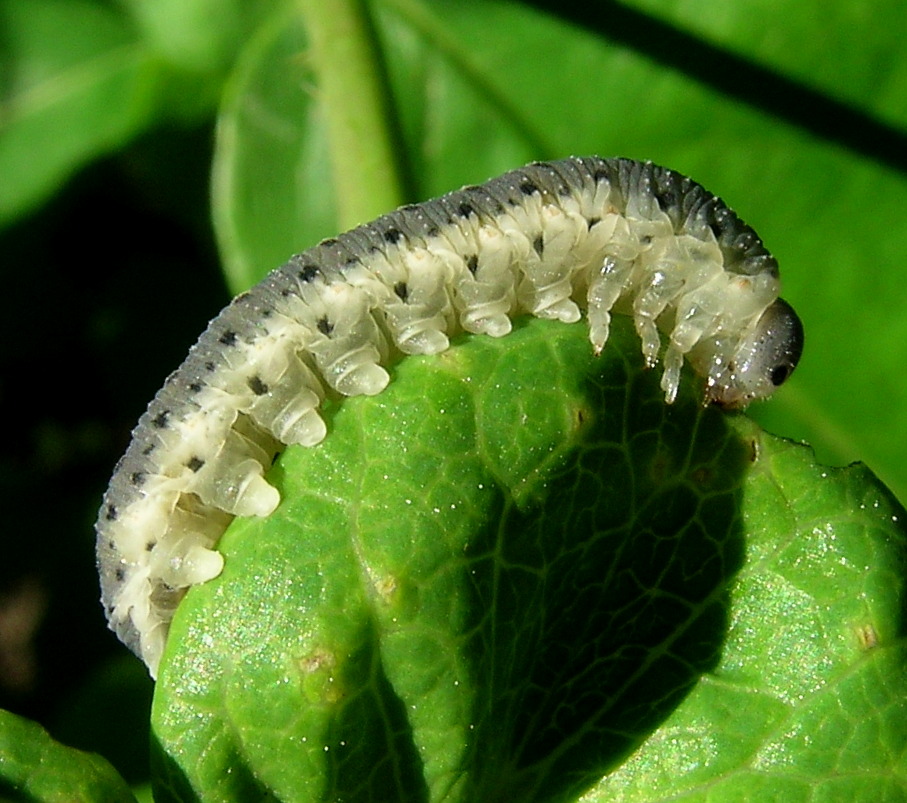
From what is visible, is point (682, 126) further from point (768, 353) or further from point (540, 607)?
point (540, 607)

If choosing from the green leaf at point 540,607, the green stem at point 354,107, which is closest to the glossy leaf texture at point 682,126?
the green stem at point 354,107

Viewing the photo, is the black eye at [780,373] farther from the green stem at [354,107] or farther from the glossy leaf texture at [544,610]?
the green stem at [354,107]

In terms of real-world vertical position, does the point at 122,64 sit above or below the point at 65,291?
above

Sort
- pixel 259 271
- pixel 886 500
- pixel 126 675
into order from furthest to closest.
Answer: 1. pixel 126 675
2. pixel 259 271
3. pixel 886 500

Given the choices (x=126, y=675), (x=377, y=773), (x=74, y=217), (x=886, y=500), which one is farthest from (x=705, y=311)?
(x=74, y=217)

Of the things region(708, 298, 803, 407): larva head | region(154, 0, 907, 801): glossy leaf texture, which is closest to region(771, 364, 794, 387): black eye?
region(708, 298, 803, 407): larva head

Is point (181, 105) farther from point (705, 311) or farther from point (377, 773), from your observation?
point (377, 773)
